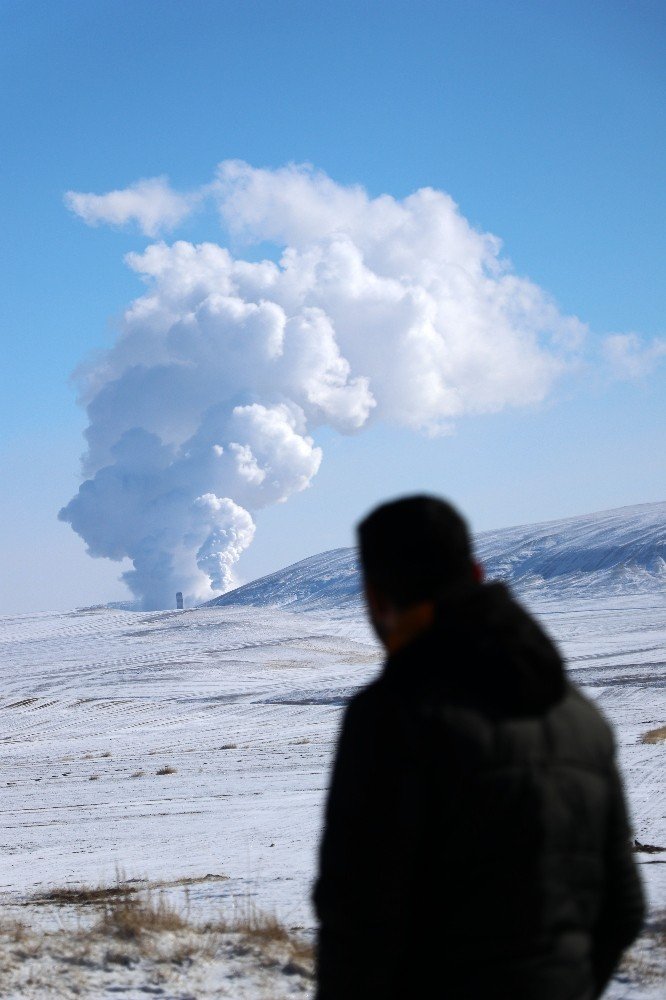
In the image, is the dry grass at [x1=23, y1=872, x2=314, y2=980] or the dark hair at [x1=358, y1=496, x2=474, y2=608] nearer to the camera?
the dark hair at [x1=358, y1=496, x2=474, y2=608]

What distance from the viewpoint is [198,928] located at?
563cm

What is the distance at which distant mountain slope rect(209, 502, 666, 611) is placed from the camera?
303ft

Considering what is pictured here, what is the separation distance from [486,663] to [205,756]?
19704 millimetres

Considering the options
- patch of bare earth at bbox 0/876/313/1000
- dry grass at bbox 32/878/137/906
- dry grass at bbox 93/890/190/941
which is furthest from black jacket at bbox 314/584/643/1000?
dry grass at bbox 32/878/137/906

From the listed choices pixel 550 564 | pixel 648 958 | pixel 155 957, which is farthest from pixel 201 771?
pixel 550 564

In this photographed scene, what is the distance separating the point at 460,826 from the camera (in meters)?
1.93

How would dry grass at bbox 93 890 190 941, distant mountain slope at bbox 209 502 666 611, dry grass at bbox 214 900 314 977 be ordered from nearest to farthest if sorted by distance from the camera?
dry grass at bbox 214 900 314 977 < dry grass at bbox 93 890 190 941 < distant mountain slope at bbox 209 502 666 611

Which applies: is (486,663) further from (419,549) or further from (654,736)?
(654,736)

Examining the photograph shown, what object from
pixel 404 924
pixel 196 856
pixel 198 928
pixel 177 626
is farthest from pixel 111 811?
pixel 177 626

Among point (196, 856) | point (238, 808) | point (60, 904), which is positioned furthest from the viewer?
point (238, 808)

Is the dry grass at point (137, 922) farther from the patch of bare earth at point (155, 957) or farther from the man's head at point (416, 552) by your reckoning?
the man's head at point (416, 552)

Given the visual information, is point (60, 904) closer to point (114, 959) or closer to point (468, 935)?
point (114, 959)

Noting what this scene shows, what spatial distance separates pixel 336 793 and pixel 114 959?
3653 millimetres

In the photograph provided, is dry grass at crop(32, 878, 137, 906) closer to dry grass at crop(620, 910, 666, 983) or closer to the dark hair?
dry grass at crop(620, 910, 666, 983)
